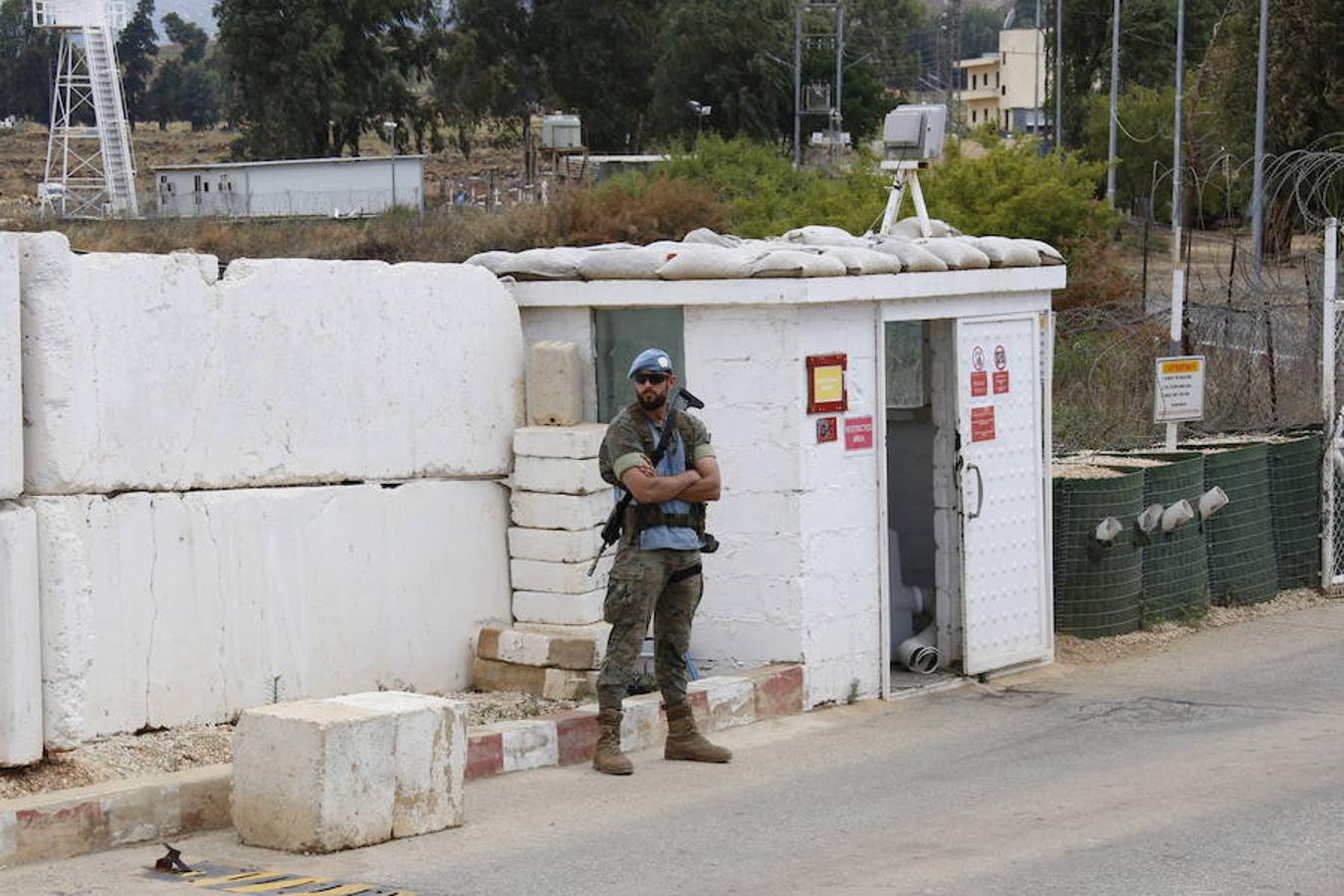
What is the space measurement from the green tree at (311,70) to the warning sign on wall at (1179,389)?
6751 cm

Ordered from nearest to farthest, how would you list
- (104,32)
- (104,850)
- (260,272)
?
1. (104,850)
2. (260,272)
3. (104,32)

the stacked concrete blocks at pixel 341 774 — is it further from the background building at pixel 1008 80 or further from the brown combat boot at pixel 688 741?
the background building at pixel 1008 80

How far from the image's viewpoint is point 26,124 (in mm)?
135500

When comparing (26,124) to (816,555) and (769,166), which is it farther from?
(816,555)

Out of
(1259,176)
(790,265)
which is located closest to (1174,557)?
(790,265)

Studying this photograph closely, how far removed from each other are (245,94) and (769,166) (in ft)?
116

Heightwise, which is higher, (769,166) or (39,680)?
(769,166)

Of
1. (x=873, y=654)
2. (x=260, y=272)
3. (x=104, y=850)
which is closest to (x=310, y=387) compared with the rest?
(x=260, y=272)

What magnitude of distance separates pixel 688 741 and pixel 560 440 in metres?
1.85

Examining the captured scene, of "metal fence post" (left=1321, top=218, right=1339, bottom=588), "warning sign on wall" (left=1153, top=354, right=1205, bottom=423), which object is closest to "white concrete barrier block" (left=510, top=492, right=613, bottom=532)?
"warning sign on wall" (left=1153, top=354, right=1205, bottom=423)

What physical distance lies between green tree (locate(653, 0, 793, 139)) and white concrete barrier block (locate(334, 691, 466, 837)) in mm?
73751

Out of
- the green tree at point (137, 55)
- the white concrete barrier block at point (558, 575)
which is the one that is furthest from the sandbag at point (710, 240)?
the green tree at point (137, 55)

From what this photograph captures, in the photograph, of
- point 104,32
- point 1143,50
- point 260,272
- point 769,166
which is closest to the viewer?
point 260,272

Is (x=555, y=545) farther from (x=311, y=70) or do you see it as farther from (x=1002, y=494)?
(x=311, y=70)
